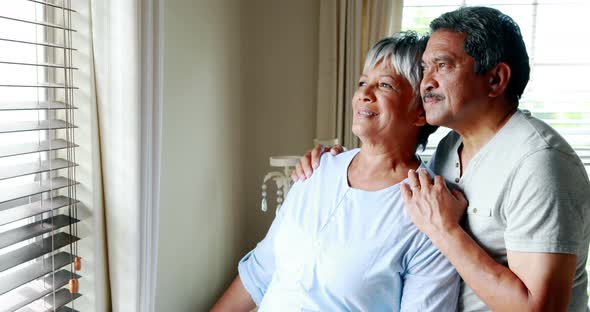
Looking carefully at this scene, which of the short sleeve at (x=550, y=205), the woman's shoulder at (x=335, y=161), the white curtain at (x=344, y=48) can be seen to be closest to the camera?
the short sleeve at (x=550, y=205)

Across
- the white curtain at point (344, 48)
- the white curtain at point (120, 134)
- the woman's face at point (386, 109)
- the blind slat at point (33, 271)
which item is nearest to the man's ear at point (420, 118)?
the woman's face at point (386, 109)

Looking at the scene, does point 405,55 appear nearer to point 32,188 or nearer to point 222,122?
point 32,188

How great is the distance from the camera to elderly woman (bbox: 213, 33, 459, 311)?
1332 mm

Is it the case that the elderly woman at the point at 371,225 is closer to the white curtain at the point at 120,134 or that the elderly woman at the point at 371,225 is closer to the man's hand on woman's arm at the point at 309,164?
the man's hand on woman's arm at the point at 309,164

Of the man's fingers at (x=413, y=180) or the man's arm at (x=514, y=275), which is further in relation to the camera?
the man's fingers at (x=413, y=180)

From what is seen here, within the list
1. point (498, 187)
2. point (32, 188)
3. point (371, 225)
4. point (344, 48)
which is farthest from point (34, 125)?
point (344, 48)

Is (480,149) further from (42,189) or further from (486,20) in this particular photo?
(42,189)

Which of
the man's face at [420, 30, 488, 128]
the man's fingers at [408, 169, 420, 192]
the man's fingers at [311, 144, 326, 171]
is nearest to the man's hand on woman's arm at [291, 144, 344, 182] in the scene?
the man's fingers at [311, 144, 326, 171]

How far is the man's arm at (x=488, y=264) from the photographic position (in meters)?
1.09

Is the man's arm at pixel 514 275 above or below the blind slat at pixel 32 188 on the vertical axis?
below

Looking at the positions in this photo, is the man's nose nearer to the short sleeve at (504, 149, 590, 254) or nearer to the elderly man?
the elderly man

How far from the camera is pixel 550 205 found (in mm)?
1089

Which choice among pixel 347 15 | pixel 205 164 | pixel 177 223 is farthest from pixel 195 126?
pixel 347 15

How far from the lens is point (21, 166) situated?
51.1 inches
